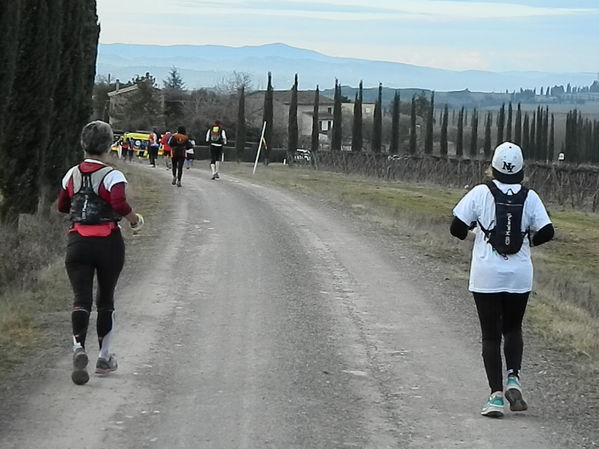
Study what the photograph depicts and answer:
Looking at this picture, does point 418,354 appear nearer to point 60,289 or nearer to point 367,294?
point 367,294

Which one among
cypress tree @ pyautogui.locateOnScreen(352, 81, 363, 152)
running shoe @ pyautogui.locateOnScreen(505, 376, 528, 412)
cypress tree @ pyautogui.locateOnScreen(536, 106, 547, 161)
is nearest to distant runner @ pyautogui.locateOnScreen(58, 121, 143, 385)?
running shoe @ pyautogui.locateOnScreen(505, 376, 528, 412)

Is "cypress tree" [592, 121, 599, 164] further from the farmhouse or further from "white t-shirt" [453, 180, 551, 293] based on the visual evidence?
"white t-shirt" [453, 180, 551, 293]

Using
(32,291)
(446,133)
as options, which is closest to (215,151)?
(32,291)

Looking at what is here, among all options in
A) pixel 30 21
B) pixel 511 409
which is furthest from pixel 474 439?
pixel 30 21

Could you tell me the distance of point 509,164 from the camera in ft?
23.6

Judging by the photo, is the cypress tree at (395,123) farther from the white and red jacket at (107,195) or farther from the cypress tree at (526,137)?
the white and red jacket at (107,195)

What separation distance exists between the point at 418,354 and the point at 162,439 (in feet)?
11.0

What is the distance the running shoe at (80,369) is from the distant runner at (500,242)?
9.42 ft

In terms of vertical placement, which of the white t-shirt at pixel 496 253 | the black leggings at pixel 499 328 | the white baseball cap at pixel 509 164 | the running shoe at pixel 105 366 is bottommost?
the running shoe at pixel 105 366

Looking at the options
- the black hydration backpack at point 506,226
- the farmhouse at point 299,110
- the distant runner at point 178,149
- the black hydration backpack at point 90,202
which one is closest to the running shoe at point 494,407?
the black hydration backpack at point 506,226

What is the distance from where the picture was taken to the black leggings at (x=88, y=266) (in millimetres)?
7590

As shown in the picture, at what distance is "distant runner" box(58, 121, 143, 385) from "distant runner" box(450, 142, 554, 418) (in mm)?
2521

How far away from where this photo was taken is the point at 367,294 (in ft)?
40.0

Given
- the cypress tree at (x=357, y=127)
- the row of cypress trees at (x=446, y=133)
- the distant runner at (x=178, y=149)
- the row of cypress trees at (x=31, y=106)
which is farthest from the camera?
the cypress tree at (x=357, y=127)
